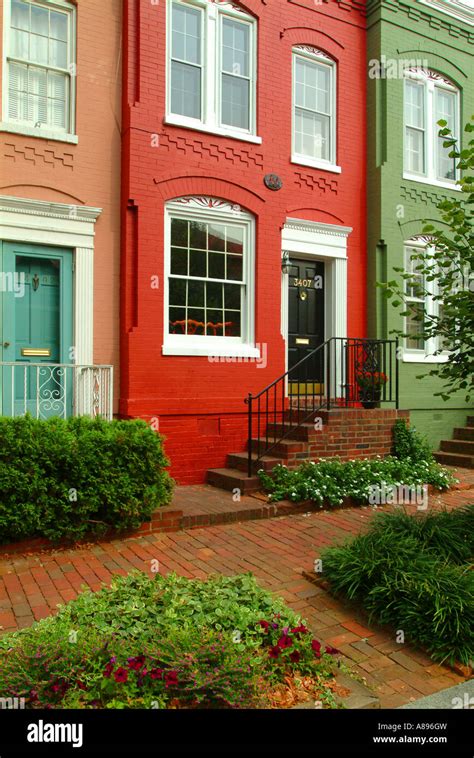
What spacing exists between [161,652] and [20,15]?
26.1ft

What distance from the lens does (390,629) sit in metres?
4.03

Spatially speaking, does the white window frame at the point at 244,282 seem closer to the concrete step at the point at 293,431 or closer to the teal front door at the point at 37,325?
the concrete step at the point at 293,431

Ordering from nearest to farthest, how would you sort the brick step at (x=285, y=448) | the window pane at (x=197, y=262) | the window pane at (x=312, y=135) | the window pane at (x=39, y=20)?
the window pane at (x=39, y=20) < the brick step at (x=285, y=448) < the window pane at (x=197, y=262) < the window pane at (x=312, y=135)

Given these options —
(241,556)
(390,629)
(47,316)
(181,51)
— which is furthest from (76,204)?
(390,629)

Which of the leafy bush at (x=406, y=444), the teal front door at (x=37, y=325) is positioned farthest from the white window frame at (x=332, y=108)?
the leafy bush at (x=406, y=444)

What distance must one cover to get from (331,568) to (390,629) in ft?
2.34

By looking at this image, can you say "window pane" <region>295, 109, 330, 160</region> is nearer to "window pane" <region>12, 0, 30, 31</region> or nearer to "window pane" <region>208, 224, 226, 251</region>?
"window pane" <region>208, 224, 226, 251</region>

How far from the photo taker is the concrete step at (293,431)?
26.7 feet

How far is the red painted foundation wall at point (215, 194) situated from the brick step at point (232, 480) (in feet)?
0.83

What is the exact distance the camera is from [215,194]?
877cm

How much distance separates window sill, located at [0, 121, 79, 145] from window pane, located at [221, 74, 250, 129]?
244 cm

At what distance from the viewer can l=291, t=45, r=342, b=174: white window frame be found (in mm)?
9742

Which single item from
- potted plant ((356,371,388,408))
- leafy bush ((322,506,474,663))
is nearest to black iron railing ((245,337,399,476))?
potted plant ((356,371,388,408))

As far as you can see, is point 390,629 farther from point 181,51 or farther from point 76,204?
point 181,51
